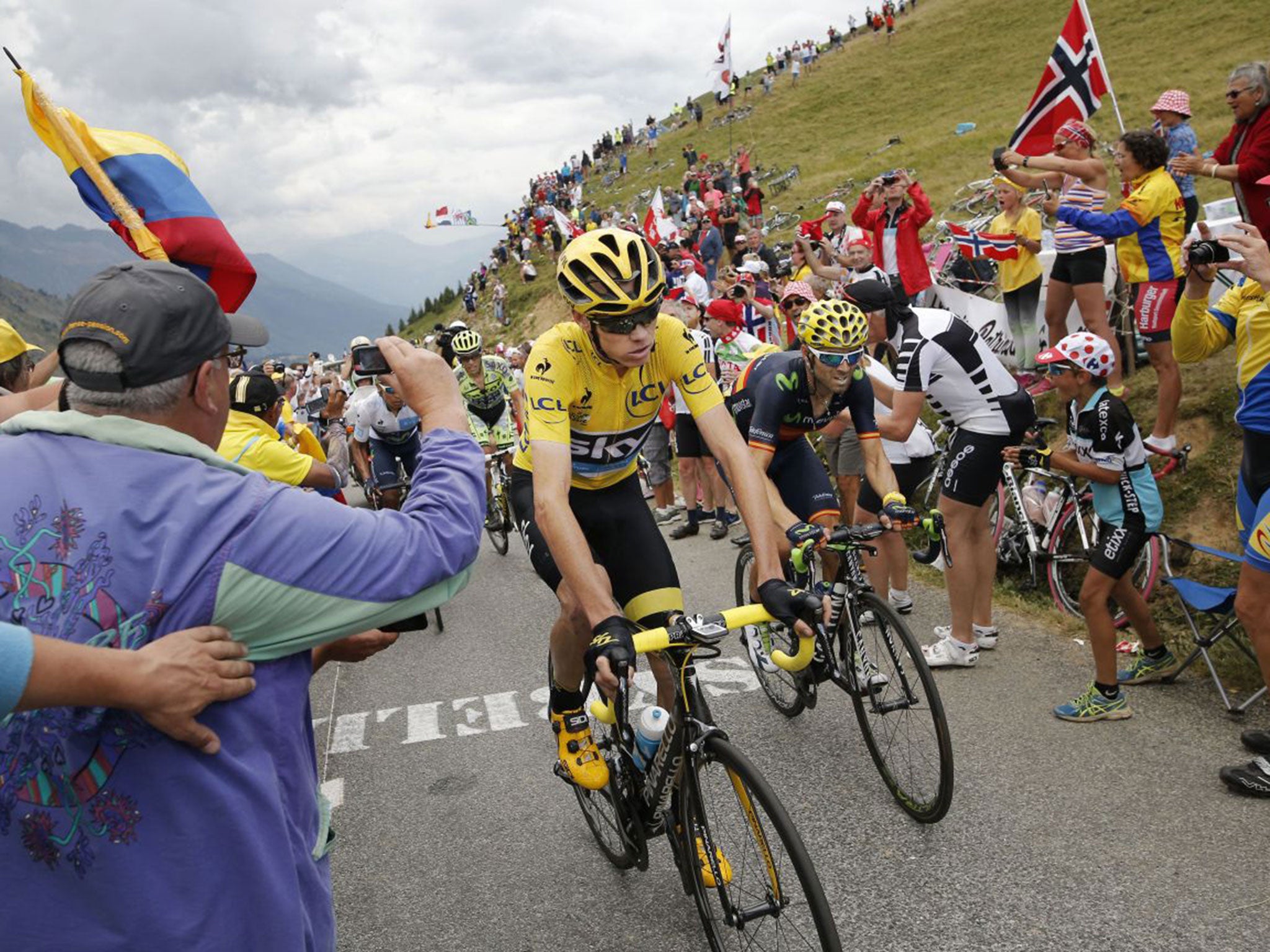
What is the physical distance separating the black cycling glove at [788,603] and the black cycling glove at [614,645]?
473mm

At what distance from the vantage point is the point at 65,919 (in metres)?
1.48

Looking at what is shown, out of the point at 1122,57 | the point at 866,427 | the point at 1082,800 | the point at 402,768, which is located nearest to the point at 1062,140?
the point at 866,427

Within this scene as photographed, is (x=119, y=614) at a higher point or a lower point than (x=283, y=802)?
higher

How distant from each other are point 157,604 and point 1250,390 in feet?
15.4

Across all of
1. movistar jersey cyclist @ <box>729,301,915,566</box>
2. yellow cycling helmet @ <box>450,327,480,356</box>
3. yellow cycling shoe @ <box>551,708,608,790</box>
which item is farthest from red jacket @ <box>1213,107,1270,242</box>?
Result: yellow cycling helmet @ <box>450,327,480,356</box>

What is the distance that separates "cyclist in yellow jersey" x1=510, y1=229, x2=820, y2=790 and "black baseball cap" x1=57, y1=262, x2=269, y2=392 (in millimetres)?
1602

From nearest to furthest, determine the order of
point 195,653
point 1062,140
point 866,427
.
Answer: point 195,653 → point 866,427 → point 1062,140

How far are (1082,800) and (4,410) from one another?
5.12 meters

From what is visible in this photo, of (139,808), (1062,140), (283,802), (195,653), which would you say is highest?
(1062,140)

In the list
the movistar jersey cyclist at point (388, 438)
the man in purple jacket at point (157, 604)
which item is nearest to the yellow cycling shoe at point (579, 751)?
the man in purple jacket at point (157, 604)

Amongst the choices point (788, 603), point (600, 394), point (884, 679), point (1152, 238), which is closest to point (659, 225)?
point (1152, 238)

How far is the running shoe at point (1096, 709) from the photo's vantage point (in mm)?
4703

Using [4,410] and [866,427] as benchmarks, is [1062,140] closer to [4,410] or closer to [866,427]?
[866,427]

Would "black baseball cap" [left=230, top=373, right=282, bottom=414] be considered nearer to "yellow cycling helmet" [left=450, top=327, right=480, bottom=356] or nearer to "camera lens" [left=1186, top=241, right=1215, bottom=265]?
"yellow cycling helmet" [left=450, top=327, right=480, bottom=356]
